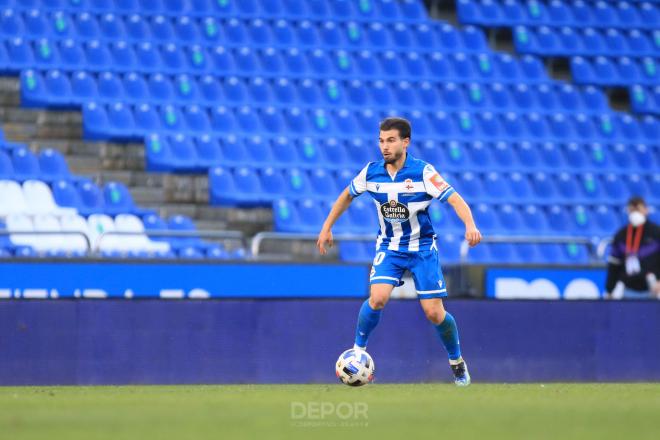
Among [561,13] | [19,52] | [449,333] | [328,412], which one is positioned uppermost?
[561,13]

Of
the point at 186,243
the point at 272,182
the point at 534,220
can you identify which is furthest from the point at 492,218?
the point at 186,243

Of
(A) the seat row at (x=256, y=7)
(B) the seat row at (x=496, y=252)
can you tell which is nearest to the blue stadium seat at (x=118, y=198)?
(B) the seat row at (x=496, y=252)

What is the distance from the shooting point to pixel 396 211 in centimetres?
911

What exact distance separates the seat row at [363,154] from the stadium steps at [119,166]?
242mm

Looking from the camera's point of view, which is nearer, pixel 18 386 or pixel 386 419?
pixel 386 419

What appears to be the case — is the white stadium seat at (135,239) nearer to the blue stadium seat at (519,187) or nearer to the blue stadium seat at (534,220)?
the blue stadium seat at (534,220)

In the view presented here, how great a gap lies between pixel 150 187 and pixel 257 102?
7.69 feet

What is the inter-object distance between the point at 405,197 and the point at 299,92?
9771 millimetres

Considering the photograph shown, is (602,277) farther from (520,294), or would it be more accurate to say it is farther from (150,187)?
(150,187)

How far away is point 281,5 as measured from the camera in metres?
19.7

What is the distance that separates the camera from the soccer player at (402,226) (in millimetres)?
9023

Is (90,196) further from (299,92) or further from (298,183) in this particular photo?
(299,92)

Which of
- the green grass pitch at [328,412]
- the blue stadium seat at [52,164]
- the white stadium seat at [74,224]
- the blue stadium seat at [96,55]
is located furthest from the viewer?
the blue stadium seat at [96,55]

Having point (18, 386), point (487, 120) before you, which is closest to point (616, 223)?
point (487, 120)
